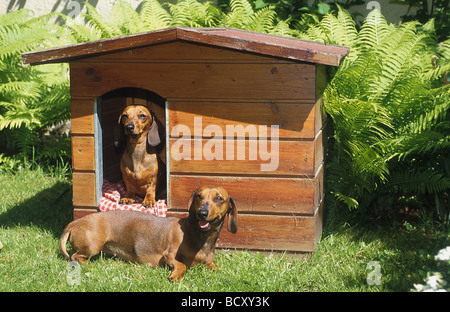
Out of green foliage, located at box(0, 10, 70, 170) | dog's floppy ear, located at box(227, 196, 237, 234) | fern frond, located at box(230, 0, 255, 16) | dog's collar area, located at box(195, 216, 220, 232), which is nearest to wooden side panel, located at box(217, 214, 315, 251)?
dog's floppy ear, located at box(227, 196, 237, 234)

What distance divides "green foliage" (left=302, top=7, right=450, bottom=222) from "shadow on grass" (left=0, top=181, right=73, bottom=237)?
2627 mm

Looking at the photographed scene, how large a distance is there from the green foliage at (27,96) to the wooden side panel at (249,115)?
2.81 metres

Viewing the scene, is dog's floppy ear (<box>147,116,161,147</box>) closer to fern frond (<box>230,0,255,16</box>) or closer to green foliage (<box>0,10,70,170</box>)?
green foliage (<box>0,10,70,170</box>)

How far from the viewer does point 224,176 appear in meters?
4.74

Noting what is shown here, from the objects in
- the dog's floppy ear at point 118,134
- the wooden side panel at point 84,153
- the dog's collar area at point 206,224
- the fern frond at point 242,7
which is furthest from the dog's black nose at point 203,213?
the fern frond at point 242,7

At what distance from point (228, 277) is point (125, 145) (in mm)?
1875

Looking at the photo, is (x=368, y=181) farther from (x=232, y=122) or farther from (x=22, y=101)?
(x=22, y=101)

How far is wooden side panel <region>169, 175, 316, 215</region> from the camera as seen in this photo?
4633mm

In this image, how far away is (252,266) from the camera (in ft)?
14.7

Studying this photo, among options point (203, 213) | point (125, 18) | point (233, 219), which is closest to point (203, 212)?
point (203, 213)

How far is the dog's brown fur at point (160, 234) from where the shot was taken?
427 cm

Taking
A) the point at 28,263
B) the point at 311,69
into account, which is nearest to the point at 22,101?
the point at 28,263

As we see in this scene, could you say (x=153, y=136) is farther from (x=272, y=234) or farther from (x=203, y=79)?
(x=272, y=234)

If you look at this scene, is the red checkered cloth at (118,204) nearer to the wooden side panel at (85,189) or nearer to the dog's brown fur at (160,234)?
the wooden side panel at (85,189)
